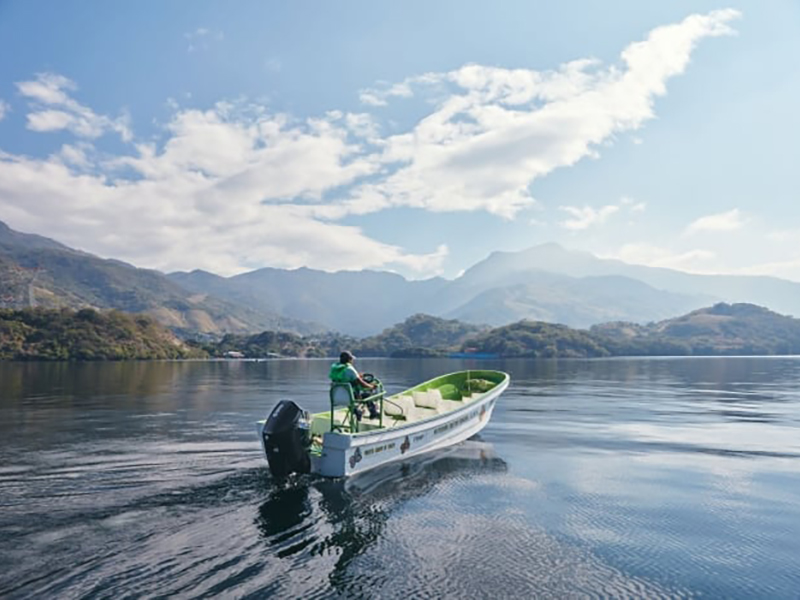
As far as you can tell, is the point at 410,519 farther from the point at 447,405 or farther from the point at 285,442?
the point at 447,405

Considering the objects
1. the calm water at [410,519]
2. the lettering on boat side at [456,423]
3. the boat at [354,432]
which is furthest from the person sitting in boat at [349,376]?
the lettering on boat side at [456,423]

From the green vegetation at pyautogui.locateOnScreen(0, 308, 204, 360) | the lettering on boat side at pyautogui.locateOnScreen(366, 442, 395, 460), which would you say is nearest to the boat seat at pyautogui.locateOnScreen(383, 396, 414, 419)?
the lettering on boat side at pyautogui.locateOnScreen(366, 442, 395, 460)

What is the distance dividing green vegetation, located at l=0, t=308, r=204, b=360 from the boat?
561 ft

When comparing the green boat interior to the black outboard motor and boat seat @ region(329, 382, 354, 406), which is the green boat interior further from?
the black outboard motor

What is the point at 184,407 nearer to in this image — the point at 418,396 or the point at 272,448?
the point at 418,396

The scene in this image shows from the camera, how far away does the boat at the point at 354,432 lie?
51.9ft

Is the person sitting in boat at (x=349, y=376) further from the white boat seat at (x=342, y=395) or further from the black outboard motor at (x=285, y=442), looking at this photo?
the black outboard motor at (x=285, y=442)

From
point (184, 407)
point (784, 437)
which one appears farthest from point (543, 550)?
point (184, 407)

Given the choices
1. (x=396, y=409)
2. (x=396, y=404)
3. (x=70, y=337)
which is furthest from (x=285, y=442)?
(x=70, y=337)

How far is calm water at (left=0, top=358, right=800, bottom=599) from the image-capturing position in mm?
10078

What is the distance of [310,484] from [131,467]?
6.90m

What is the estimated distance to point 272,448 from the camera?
1573 cm

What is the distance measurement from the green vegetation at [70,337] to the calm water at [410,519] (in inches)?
6340

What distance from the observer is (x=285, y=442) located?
51.4ft
